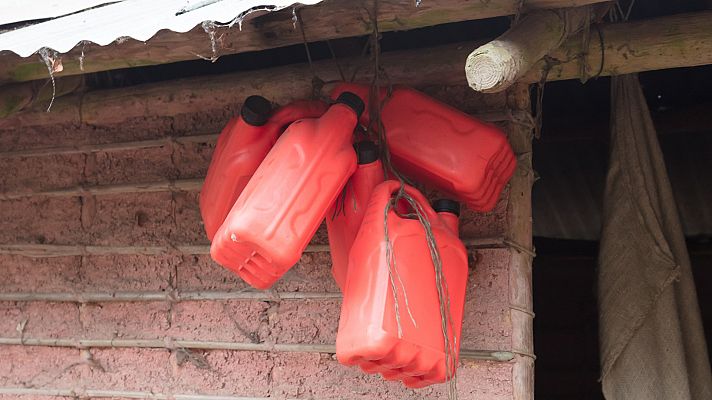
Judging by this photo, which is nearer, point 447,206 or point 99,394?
point 447,206

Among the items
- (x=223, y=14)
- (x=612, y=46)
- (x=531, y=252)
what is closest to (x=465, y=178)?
→ (x=531, y=252)

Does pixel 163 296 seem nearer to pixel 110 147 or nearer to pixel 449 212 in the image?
pixel 110 147

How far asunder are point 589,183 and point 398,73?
4.98 ft

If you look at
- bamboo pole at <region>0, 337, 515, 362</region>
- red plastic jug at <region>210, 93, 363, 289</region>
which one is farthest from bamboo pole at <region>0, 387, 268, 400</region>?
red plastic jug at <region>210, 93, 363, 289</region>

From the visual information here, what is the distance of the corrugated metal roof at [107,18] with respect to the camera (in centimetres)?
183

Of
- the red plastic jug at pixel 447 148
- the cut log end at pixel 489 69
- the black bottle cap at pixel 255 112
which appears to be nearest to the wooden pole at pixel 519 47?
the cut log end at pixel 489 69

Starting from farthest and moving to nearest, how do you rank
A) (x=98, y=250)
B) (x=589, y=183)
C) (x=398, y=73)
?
1. (x=589, y=183)
2. (x=98, y=250)
3. (x=398, y=73)

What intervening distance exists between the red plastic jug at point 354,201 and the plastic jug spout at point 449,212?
155 millimetres

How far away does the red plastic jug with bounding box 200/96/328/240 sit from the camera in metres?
2.20

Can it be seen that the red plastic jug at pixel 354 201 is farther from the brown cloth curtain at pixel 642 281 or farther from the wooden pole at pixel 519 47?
the brown cloth curtain at pixel 642 281

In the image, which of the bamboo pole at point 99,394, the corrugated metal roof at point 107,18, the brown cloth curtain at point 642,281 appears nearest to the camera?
the corrugated metal roof at point 107,18

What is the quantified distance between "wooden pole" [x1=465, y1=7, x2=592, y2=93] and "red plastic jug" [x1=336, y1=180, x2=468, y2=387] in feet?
1.34

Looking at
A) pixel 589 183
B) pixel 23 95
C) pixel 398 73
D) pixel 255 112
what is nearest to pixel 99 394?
pixel 23 95

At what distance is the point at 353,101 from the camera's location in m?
2.12
